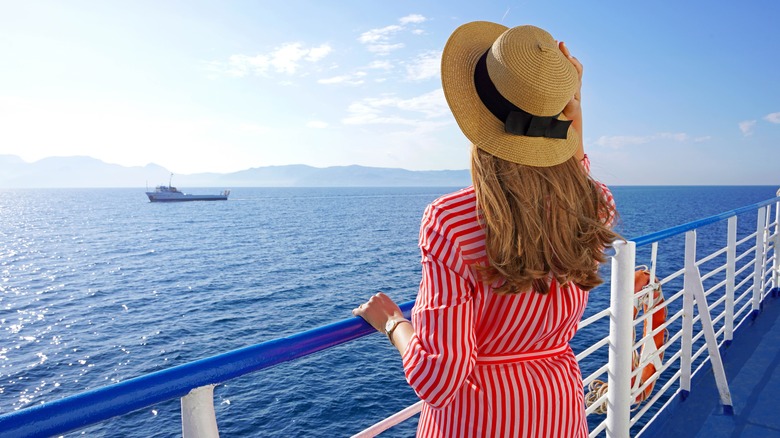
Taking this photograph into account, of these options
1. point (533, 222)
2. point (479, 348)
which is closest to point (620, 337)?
point (479, 348)

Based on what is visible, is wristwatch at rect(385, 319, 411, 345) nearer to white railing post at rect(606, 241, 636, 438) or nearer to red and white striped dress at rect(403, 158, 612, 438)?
red and white striped dress at rect(403, 158, 612, 438)

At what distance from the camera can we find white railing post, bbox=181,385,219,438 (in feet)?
3.00

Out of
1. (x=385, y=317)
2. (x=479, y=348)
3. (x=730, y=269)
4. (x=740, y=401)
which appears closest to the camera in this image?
(x=479, y=348)

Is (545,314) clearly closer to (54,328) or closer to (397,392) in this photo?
(397,392)

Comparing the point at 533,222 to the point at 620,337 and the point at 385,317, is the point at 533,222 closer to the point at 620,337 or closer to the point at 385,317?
the point at 385,317

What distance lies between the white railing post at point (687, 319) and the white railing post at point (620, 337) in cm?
87

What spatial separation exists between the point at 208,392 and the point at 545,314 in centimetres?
66

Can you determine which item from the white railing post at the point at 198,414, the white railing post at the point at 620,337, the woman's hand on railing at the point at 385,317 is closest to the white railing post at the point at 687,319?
the white railing post at the point at 620,337

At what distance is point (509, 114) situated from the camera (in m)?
0.93

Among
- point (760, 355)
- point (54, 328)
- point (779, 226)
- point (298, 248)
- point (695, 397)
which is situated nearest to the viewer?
point (695, 397)

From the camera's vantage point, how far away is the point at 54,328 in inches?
838

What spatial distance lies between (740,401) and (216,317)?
20.4 m

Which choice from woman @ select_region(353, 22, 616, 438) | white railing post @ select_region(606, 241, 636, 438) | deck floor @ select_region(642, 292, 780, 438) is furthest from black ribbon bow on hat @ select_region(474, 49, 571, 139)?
deck floor @ select_region(642, 292, 780, 438)

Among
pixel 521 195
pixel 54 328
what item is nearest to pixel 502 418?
pixel 521 195
